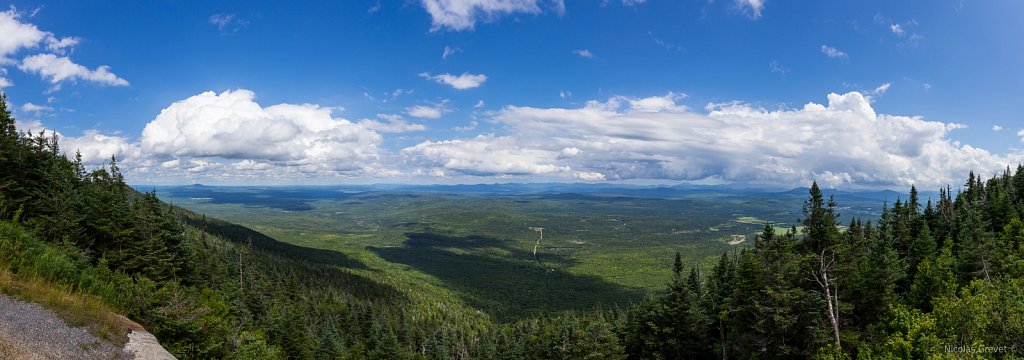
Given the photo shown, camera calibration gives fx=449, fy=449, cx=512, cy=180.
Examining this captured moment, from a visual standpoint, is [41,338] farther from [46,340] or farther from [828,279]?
[828,279]

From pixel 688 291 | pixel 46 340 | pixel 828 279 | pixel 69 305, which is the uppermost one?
pixel 69 305

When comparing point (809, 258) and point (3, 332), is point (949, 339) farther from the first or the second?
point (3, 332)

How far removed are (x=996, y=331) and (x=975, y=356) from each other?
3.53 meters

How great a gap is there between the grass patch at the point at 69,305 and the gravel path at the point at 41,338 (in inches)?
14.3

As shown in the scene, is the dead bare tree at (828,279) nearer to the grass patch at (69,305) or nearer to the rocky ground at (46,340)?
the rocky ground at (46,340)

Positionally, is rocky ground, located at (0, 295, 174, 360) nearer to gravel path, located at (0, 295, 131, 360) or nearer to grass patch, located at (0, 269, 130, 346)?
gravel path, located at (0, 295, 131, 360)

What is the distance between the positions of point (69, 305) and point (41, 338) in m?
3.19

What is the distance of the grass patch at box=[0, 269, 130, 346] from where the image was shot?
16031 mm

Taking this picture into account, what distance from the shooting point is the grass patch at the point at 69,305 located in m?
16.0

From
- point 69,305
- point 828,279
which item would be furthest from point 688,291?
point 69,305

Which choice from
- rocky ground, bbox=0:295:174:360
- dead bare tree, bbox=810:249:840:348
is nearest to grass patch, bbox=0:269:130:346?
rocky ground, bbox=0:295:174:360

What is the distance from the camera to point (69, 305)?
16.8 m

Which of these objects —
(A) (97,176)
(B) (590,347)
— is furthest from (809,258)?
(A) (97,176)

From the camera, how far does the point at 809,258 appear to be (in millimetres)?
31281
